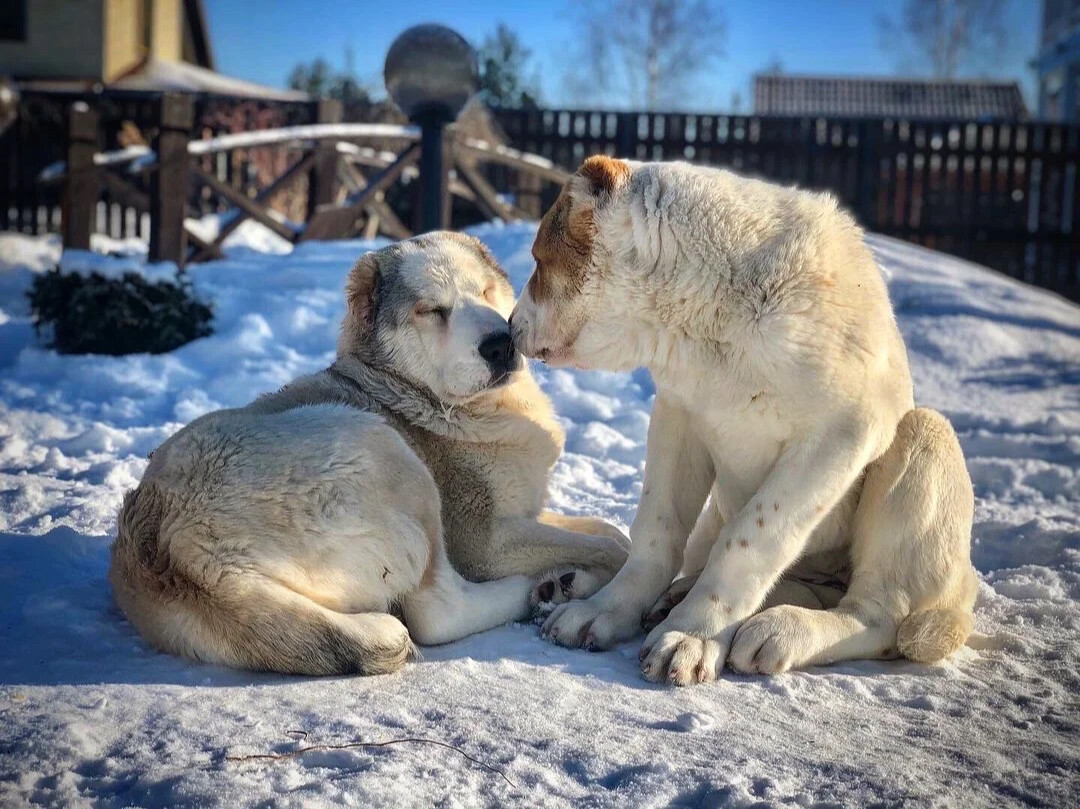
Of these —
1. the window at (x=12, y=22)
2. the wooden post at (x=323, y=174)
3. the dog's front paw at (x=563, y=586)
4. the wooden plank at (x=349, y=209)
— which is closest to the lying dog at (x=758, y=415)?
the dog's front paw at (x=563, y=586)

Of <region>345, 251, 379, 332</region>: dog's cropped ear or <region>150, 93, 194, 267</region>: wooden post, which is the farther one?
<region>150, 93, 194, 267</region>: wooden post

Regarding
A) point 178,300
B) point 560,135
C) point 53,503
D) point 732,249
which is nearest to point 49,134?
point 560,135

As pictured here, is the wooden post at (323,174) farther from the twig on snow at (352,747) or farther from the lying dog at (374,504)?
the twig on snow at (352,747)

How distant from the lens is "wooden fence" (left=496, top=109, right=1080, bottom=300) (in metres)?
16.5

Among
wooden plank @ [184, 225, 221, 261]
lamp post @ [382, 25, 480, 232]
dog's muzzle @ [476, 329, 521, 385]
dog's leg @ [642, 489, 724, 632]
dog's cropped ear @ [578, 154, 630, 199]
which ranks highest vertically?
lamp post @ [382, 25, 480, 232]

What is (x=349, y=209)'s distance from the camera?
9.88 m

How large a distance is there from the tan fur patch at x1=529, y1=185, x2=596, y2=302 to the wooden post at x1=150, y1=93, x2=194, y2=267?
6388 millimetres

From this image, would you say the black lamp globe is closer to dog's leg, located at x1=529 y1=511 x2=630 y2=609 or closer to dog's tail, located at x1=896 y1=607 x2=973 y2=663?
dog's leg, located at x1=529 y1=511 x2=630 y2=609

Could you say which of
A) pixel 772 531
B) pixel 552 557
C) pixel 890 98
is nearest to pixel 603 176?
pixel 772 531

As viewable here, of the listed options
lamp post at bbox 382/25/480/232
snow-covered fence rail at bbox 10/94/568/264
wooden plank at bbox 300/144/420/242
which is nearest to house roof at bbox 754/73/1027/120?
snow-covered fence rail at bbox 10/94/568/264

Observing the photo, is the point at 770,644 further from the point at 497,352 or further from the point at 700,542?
the point at 497,352

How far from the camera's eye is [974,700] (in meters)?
2.95

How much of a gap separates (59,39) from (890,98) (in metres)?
26.8

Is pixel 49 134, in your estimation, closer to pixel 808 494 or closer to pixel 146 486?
pixel 146 486
